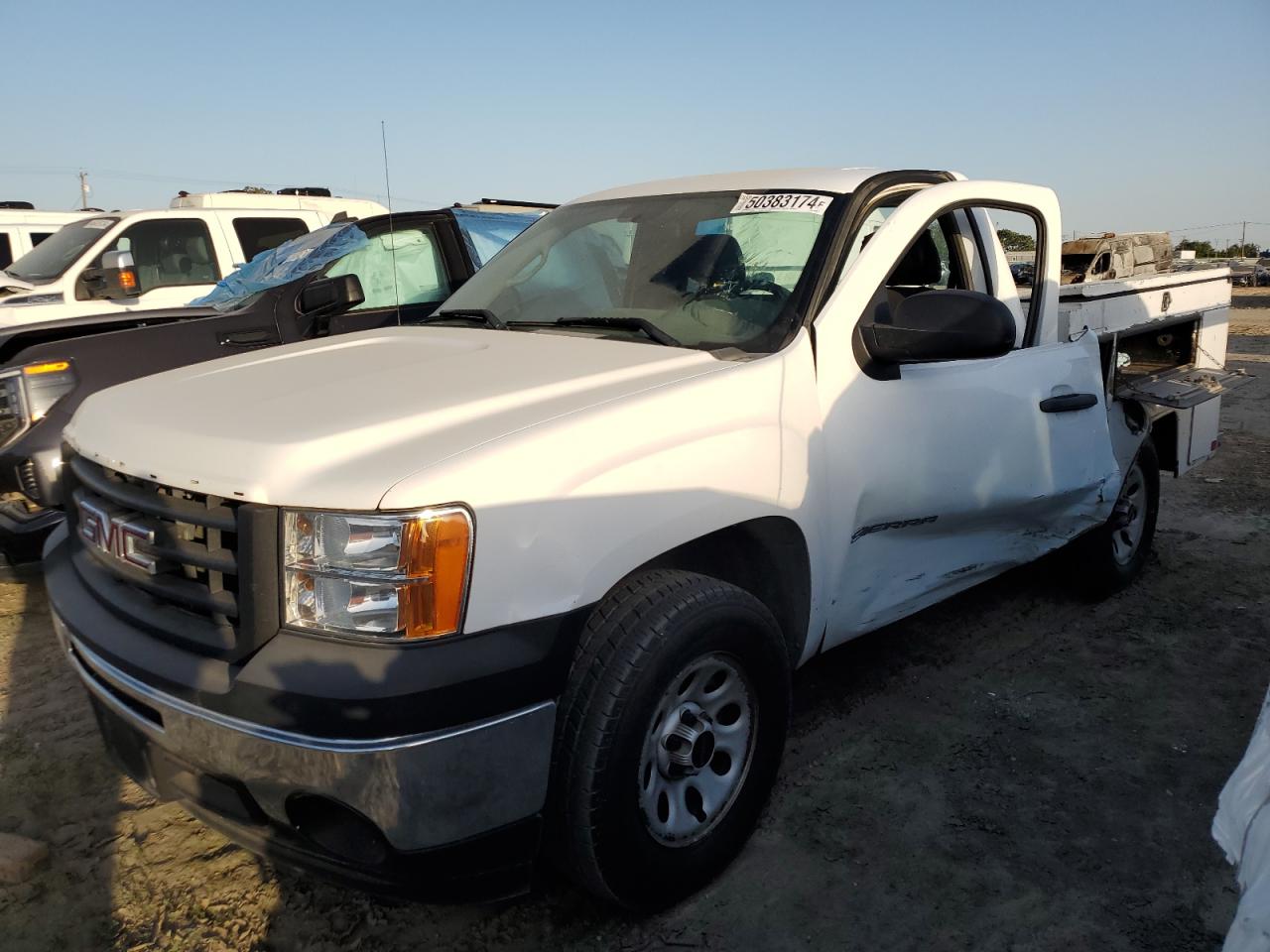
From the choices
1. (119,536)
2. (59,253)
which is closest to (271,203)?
(59,253)

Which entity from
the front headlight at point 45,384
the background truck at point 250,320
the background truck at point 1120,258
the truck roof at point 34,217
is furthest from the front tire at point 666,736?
the truck roof at point 34,217

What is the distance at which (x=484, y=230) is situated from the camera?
230 inches

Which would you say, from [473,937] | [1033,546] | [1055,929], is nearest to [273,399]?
[473,937]

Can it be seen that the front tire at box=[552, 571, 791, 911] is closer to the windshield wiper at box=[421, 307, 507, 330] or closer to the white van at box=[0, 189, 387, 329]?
the windshield wiper at box=[421, 307, 507, 330]

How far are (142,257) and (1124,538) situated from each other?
728 cm

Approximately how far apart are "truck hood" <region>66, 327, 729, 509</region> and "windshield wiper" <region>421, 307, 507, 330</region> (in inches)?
9.8

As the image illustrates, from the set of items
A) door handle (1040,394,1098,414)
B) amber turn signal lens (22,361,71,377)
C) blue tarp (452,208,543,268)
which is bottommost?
door handle (1040,394,1098,414)

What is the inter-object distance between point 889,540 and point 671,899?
1.25m

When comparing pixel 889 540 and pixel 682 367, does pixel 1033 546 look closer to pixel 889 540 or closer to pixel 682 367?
pixel 889 540

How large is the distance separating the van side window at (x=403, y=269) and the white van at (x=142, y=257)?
246cm

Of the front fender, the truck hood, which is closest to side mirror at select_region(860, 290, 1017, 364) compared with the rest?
the front fender

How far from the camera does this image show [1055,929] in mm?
2297

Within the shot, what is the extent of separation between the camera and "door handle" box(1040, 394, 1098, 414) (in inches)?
133

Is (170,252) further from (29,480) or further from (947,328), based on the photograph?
(947,328)
